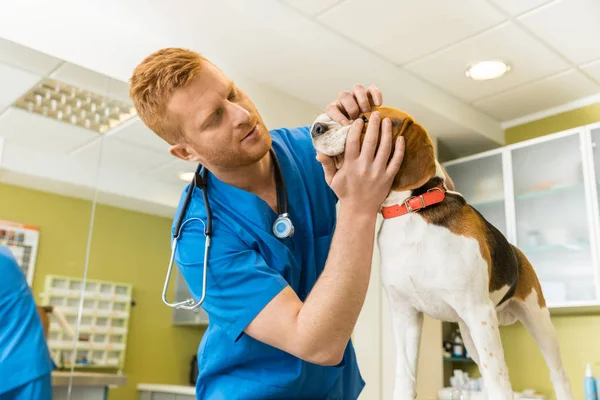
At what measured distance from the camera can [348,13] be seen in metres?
2.40

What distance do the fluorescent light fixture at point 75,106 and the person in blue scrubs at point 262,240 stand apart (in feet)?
4.27

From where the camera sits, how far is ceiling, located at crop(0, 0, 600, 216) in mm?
2209

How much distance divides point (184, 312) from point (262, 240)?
1392 mm

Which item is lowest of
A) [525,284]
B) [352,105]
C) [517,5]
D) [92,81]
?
[525,284]

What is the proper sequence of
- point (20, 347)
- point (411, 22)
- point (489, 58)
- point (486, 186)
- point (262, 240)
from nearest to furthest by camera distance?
1. point (262, 240)
2. point (20, 347)
3. point (411, 22)
4. point (489, 58)
5. point (486, 186)

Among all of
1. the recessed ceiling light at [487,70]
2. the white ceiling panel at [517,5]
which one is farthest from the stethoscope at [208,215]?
the recessed ceiling light at [487,70]

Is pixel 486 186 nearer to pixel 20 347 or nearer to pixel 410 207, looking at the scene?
pixel 20 347

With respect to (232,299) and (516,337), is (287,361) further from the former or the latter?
(516,337)

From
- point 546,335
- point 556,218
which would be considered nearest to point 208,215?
point 546,335

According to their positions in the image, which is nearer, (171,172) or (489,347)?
(489,347)

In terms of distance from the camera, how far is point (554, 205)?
3.01m

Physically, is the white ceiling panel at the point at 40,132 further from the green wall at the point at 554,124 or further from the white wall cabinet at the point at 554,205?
the green wall at the point at 554,124

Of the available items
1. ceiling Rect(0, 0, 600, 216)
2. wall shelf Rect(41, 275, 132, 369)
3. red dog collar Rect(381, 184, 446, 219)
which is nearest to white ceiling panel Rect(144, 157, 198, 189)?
ceiling Rect(0, 0, 600, 216)

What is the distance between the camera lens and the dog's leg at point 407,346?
86 cm
